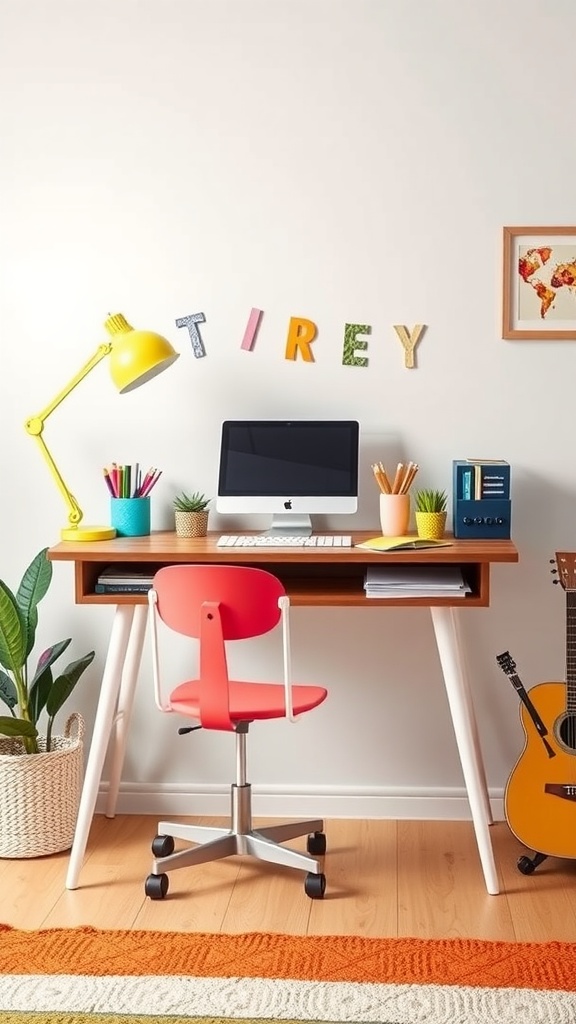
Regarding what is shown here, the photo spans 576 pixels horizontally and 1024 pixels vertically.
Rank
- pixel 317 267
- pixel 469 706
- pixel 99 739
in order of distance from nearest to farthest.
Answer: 1. pixel 99 739
2. pixel 469 706
3. pixel 317 267

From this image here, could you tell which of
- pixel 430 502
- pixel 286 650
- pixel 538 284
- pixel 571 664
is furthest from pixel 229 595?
pixel 538 284

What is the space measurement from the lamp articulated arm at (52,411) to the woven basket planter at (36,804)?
631 millimetres

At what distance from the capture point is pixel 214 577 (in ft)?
8.95

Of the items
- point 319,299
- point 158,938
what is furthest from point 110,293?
point 158,938

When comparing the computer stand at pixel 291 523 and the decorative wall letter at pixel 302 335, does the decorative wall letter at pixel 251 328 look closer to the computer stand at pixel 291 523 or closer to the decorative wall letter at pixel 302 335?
the decorative wall letter at pixel 302 335

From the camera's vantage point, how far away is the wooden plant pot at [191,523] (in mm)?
3277

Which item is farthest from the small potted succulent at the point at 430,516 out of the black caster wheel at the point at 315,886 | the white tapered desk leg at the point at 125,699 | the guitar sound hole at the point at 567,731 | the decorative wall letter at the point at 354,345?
the black caster wheel at the point at 315,886

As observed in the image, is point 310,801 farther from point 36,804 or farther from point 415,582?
point 415,582

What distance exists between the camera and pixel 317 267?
3.38 meters

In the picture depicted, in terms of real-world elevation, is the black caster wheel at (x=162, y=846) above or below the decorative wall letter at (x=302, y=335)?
below

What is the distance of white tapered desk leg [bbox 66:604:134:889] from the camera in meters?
2.97

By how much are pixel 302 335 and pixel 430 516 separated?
2.12 feet

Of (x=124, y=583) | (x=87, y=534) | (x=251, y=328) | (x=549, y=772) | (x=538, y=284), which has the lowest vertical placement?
(x=549, y=772)

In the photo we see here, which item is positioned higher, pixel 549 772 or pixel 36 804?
pixel 549 772
